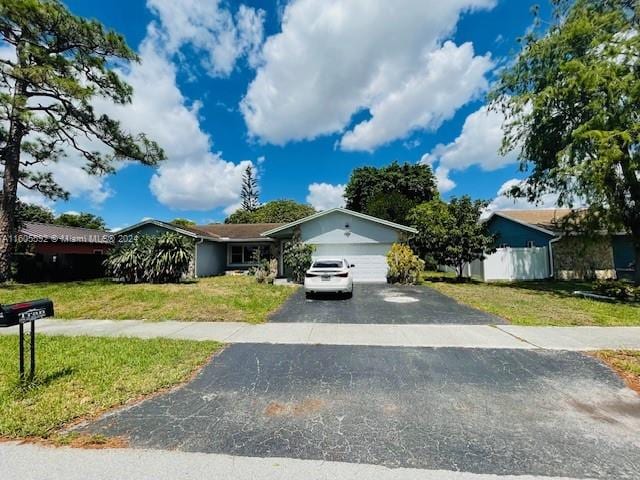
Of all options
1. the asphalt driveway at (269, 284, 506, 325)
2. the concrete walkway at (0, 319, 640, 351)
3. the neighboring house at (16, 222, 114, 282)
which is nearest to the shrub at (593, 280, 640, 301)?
the concrete walkway at (0, 319, 640, 351)

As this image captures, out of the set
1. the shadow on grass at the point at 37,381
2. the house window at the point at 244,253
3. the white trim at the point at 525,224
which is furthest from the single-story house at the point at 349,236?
the shadow on grass at the point at 37,381

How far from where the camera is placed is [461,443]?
3.09 meters

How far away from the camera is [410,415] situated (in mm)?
3641

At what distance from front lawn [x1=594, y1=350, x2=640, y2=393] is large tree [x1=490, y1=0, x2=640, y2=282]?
29.2ft

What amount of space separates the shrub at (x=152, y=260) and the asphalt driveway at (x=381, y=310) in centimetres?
649

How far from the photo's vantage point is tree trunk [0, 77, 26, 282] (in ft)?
51.6

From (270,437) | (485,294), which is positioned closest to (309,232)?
(485,294)

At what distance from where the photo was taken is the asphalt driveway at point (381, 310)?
28.3ft

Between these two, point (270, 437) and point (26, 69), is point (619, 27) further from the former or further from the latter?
point (26, 69)

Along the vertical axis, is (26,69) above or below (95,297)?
above

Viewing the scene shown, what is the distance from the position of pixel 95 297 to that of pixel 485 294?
48.8 ft

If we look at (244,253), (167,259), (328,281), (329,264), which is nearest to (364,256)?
(329,264)

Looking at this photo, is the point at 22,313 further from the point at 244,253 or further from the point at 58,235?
the point at 58,235

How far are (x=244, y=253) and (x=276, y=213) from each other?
2527 centimetres
